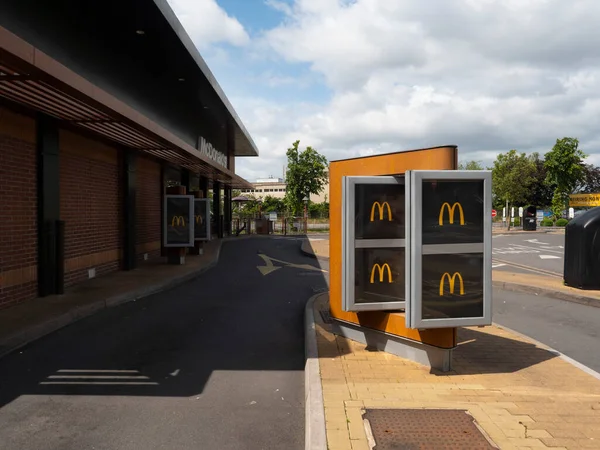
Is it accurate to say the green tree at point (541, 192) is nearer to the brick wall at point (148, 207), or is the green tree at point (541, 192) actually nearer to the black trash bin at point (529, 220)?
the black trash bin at point (529, 220)

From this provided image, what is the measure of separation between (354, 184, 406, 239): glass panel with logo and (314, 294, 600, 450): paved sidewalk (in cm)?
146

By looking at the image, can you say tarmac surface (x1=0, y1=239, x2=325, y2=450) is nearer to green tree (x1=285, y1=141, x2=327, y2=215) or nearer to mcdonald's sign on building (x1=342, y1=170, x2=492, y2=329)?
mcdonald's sign on building (x1=342, y1=170, x2=492, y2=329)

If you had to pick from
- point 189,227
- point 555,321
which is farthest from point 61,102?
point 555,321

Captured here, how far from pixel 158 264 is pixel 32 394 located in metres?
10.2

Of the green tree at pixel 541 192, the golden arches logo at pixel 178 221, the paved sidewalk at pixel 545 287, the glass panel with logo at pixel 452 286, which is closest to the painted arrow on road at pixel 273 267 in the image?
the golden arches logo at pixel 178 221

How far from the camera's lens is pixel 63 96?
21.3 ft

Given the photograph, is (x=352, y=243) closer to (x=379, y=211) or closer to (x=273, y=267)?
(x=379, y=211)

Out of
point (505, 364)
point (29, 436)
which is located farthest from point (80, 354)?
point (505, 364)

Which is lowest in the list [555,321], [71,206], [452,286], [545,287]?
[555,321]

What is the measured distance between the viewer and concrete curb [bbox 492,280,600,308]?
9266 millimetres

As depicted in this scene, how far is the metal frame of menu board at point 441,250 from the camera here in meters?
4.67

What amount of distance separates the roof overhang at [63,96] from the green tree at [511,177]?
41018 millimetres

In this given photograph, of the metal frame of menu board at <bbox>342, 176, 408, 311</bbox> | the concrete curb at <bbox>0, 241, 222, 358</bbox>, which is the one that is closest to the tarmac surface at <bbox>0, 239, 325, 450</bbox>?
the concrete curb at <bbox>0, 241, 222, 358</bbox>

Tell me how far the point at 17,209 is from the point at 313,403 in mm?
6638
